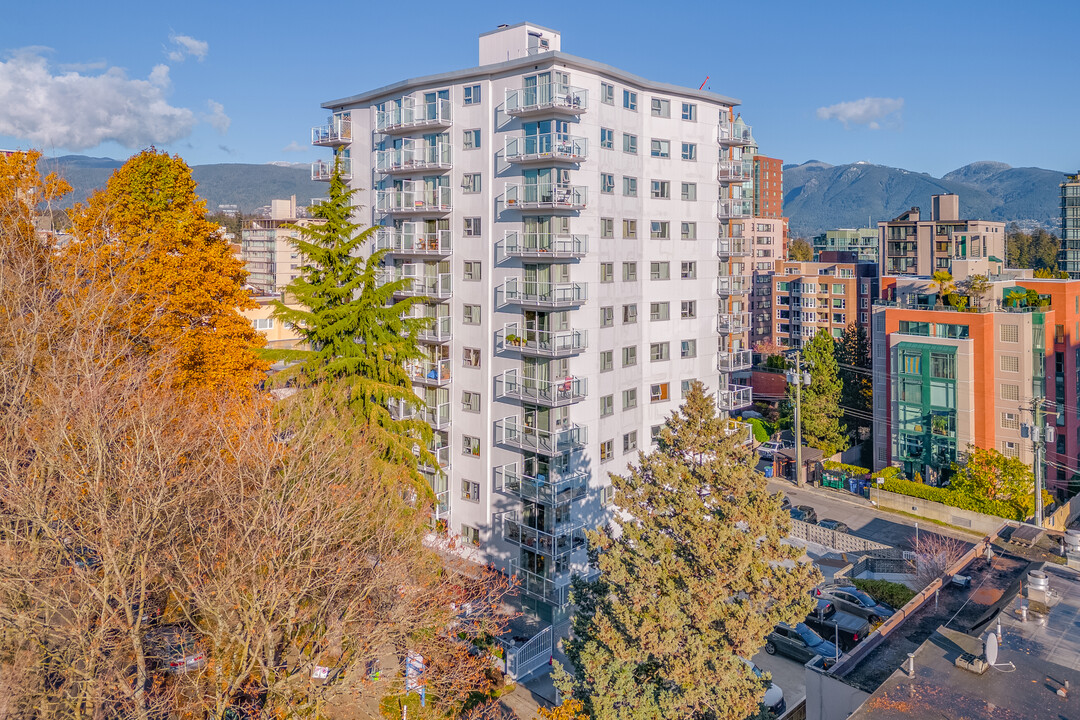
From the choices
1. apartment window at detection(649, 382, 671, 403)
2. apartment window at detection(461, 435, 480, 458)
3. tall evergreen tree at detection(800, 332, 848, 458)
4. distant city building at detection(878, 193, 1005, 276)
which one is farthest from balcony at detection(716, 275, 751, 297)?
distant city building at detection(878, 193, 1005, 276)

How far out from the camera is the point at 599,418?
37.3 m

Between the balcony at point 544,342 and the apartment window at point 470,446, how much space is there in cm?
528

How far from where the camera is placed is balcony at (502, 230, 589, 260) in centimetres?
3475

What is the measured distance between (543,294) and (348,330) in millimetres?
9619

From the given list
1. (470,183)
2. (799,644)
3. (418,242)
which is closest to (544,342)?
(470,183)

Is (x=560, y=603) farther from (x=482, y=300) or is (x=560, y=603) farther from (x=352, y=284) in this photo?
(x=352, y=284)

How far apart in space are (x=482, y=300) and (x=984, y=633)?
24943 millimetres

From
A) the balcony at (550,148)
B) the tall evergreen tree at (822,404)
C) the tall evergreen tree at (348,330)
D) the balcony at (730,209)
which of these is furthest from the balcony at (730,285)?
the tall evergreen tree at (348,330)

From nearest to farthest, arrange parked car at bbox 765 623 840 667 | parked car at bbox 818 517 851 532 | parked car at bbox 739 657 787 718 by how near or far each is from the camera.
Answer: parked car at bbox 739 657 787 718 → parked car at bbox 765 623 840 667 → parked car at bbox 818 517 851 532

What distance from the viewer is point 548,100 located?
113 feet

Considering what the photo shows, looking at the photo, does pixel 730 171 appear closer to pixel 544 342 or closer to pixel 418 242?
pixel 544 342

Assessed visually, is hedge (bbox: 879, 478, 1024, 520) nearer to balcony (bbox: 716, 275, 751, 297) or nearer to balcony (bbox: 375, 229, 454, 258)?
balcony (bbox: 716, 275, 751, 297)

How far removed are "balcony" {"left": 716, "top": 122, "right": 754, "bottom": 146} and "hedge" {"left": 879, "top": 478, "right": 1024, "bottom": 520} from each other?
24962mm

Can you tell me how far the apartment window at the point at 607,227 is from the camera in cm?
3674
